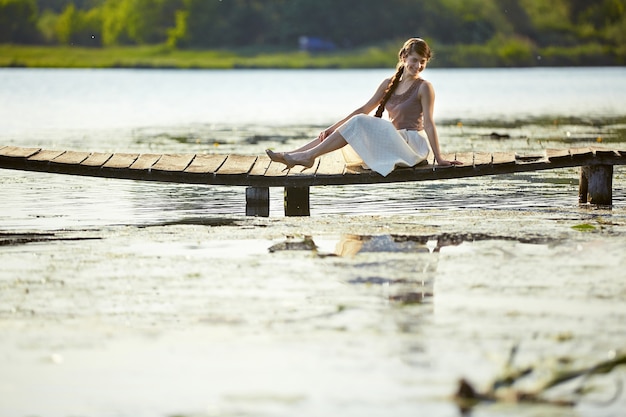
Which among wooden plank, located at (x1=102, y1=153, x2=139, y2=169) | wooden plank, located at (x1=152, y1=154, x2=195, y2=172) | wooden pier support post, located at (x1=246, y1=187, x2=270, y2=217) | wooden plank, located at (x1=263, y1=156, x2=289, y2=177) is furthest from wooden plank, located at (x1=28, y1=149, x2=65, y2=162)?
wooden plank, located at (x1=263, y1=156, x2=289, y2=177)

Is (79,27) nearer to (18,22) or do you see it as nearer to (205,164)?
(18,22)

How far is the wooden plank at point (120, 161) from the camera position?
1118 cm

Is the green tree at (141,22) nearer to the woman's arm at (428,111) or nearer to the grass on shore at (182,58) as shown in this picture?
the grass on shore at (182,58)

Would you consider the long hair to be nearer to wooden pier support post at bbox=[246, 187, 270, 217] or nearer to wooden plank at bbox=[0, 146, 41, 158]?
wooden pier support post at bbox=[246, 187, 270, 217]

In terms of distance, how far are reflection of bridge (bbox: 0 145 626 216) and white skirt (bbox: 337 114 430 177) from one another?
11 cm

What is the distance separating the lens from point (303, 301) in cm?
712

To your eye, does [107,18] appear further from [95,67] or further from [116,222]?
[116,222]

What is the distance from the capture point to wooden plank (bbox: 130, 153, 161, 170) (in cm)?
1116

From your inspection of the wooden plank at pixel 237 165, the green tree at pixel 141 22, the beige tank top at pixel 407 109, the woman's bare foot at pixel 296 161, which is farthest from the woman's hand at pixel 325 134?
the green tree at pixel 141 22

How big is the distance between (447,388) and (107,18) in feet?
433

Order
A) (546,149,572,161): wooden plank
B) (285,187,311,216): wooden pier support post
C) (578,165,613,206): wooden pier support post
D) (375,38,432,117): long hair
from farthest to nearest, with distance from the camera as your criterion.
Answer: (578,165,613,206): wooden pier support post
(285,187,311,216): wooden pier support post
(546,149,572,161): wooden plank
(375,38,432,117): long hair

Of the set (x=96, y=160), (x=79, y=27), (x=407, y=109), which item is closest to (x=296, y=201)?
(x=407, y=109)

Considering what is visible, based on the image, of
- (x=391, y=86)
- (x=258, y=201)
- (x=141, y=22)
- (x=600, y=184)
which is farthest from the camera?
(x=141, y=22)

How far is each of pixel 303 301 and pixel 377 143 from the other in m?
3.88
